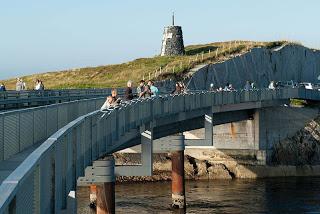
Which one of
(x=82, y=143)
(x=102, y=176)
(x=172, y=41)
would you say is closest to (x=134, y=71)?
(x=172, y=41)

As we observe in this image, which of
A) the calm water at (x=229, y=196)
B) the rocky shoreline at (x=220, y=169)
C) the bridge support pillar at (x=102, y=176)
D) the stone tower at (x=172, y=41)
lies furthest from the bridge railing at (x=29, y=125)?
the stone tower at (x=172, y=41)

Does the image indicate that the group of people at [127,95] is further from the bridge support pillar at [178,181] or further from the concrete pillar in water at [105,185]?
the bridge support pillar at [178,181]

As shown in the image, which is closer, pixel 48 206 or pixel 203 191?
pixel 48 206

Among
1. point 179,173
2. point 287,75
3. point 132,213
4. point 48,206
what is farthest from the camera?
point 287,75

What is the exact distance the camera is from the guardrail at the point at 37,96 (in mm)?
44272

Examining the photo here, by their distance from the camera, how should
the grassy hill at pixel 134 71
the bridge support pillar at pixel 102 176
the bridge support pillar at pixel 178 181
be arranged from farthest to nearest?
the grassy hill at pixel 134 71
the bridge support pillar at pixel 178 181
the bridge support pillar at pixel 102 176

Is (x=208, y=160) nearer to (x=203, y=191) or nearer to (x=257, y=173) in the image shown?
(x=257, y=173)

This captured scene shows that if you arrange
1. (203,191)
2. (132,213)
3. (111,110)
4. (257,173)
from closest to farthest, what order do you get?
(111,110)
(132,213)
(203,191)
(257,173)

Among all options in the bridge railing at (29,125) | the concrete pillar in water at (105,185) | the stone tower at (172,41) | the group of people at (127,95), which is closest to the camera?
the bridge railing at (29,125)

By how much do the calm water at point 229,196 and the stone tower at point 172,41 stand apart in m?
52.7

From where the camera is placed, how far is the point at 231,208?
145 feet

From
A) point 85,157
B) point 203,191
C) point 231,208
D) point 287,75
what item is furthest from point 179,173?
point 287,75

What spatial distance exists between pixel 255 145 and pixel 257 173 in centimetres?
335

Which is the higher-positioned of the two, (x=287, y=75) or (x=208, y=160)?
Result: (x=287, y=75)
